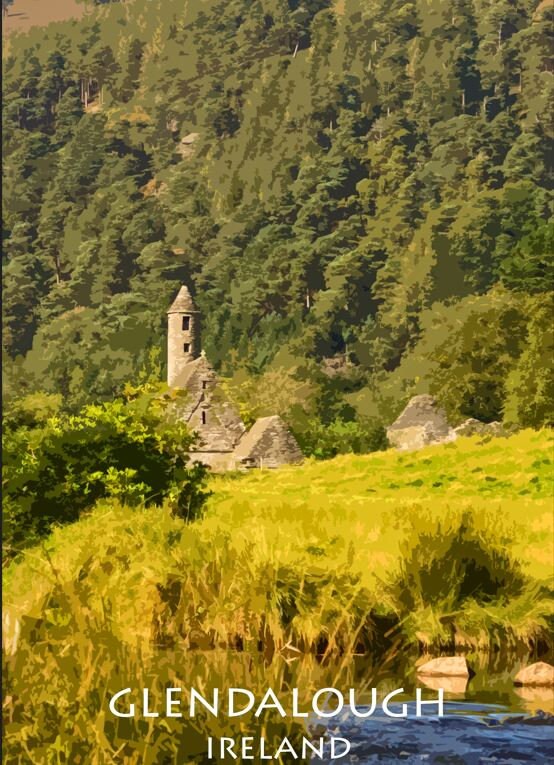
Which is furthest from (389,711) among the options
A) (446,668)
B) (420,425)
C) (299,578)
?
(420,425)

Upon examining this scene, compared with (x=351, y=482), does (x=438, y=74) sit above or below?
above

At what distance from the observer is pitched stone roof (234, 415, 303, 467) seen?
3675cm

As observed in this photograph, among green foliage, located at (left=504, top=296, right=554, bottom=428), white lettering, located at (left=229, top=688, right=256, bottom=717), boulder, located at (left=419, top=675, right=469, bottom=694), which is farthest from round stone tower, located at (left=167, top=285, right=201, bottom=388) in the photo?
white lettering, located at (left=229, top=688, right=256, bottom=717)

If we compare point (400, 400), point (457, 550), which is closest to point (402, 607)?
point (457, 550)

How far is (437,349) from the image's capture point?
2463 inches

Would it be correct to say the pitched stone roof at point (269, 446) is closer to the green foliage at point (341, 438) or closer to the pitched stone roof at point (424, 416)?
the green foliage at point (341, 438)

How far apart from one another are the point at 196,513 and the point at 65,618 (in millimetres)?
9732

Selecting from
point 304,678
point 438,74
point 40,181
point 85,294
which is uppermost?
point 438,74

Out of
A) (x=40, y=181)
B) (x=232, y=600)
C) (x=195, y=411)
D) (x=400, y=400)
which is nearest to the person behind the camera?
(x=232, y=600)

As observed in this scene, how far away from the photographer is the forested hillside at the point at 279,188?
293 feet

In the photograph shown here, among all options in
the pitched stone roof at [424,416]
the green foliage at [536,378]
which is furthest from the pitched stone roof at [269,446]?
the pitched stone roof at [424,416]

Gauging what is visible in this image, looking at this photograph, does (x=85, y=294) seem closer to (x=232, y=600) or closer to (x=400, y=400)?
(x=400, y=400)

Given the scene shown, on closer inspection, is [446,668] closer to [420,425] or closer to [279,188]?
[420,425]

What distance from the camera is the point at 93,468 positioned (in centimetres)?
2086
